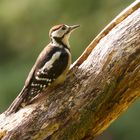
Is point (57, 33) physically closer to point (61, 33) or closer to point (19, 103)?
point (61, 33)

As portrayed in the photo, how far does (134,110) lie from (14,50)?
2.98 m

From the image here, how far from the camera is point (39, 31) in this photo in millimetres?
19141

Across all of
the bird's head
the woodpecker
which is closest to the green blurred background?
the bird's head

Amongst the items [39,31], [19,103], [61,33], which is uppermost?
[39,31]

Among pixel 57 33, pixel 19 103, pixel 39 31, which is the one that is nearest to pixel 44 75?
pixel 19 103

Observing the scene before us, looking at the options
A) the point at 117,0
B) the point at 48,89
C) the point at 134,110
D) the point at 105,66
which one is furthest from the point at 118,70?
the point at 117,0

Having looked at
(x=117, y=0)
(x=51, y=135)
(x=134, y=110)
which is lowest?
(x=51, y=135)

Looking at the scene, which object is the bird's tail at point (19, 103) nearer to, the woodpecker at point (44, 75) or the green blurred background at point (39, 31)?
the woodpecker at point (44, 75)

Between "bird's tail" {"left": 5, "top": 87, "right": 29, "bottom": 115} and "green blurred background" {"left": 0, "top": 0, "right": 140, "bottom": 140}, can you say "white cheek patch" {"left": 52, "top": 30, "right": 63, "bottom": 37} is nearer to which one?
"bird's tail" {"left": 5, "top": 87, "right": 29, "bottom": 115}

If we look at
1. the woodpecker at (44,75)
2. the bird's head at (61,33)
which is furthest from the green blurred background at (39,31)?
the woodpecker at (44,75)

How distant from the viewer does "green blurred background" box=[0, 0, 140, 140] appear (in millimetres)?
16938

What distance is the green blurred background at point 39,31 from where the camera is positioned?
55.6 ft

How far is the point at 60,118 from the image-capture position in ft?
24.0

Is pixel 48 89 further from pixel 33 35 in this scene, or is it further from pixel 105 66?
pixel 33 35
